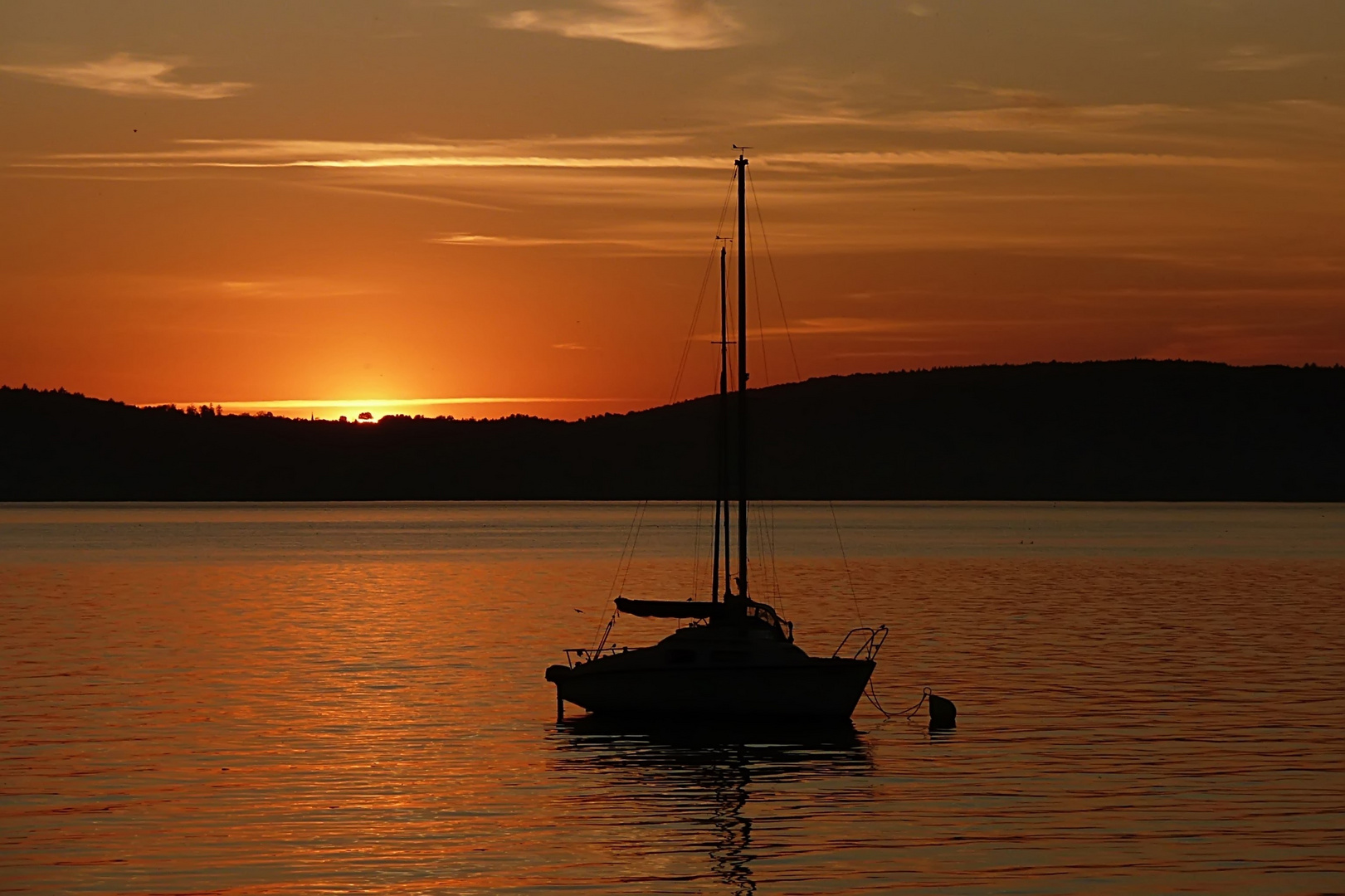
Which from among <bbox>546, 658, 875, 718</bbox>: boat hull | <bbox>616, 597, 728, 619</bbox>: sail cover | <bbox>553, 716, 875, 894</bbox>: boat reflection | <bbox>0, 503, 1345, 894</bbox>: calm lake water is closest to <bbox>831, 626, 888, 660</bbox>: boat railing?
<bbox>0, 503, 1345, 894</bbox>: calm lake water

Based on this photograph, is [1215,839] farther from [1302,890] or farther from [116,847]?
[116,847]

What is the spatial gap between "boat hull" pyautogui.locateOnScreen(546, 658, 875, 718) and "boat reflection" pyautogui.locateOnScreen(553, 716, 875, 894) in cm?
52

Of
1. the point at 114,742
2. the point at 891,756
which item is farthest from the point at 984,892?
the point at 114,742

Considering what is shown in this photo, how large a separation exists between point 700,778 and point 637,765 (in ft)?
Answer: 7.88

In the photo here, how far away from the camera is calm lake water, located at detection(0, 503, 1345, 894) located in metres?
26.2

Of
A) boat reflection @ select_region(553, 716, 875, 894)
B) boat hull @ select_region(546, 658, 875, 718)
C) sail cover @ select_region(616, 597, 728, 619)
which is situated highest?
sail cover @ select_region(616, 597, 728, 619)

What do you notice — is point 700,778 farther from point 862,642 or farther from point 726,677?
point 862,642

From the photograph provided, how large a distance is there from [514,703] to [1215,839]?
72.9ft

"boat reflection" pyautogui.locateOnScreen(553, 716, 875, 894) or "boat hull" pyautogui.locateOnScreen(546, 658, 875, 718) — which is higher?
"boat hull" pyautogui.locateOnScreen(546, 658, 875, 718)

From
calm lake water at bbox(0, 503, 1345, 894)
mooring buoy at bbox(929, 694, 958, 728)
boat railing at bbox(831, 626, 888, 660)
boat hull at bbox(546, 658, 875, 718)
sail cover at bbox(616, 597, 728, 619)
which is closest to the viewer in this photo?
calm lake water at bbox(0, 503, 1345, 894)

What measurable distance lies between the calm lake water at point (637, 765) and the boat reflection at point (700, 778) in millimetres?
110

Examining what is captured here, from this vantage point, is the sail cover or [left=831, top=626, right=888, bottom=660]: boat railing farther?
[left=831, top=626, right=888, bottom=660]: boat railing

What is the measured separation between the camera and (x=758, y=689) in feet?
132

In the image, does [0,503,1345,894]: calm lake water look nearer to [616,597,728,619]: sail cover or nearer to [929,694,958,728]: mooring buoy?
[929,694,958,728]: mooring buoy
